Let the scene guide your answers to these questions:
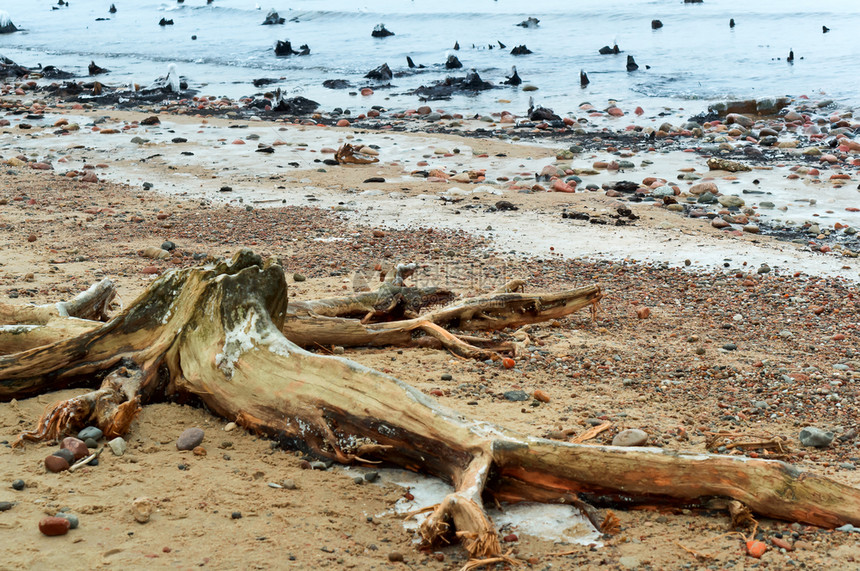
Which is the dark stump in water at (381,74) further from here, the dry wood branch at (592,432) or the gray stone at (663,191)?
the dry wood branch at (592,432)

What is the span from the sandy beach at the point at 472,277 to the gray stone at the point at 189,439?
0.07 metres

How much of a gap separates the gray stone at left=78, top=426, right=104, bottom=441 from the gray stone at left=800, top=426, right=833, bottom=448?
10.7 feet

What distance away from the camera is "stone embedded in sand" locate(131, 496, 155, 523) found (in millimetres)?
3066

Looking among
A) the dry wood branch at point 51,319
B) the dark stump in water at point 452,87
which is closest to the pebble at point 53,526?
the dry wood branch at point 51,319

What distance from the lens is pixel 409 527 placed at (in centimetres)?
316

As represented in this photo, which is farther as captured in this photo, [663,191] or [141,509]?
[663,191]

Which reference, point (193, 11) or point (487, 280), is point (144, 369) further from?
point (193, 11)

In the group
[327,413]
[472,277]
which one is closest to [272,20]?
[472,277]

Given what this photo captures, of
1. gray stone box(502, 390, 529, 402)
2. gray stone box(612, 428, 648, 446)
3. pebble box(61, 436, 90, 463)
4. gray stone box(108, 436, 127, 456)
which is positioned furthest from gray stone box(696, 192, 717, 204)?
pebble box(61, 436, 90, 463)

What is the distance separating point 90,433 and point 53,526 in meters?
0.82

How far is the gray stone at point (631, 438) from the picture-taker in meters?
3.92

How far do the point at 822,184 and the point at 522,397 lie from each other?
288 inches

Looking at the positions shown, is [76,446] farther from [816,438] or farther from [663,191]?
[663,191]

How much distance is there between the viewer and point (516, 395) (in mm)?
4543
